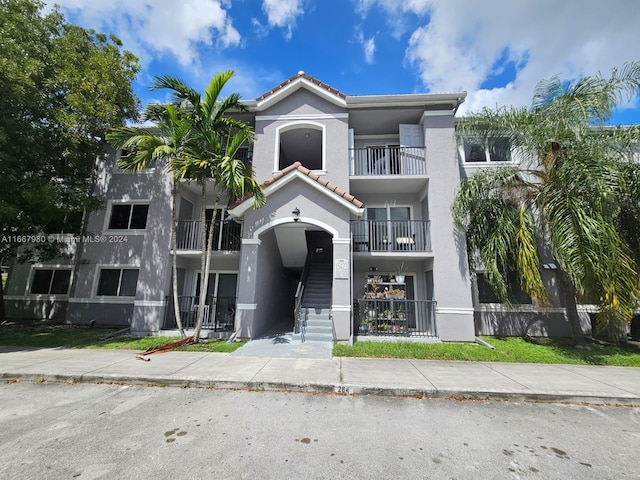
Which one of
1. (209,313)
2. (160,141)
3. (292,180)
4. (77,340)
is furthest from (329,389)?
(77,340)

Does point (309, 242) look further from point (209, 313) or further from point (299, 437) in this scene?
point (299, 437)

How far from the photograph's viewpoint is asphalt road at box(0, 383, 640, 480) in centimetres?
312

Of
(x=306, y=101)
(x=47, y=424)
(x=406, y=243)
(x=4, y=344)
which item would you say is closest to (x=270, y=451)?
(x=47, y=424)

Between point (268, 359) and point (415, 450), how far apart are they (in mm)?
4653

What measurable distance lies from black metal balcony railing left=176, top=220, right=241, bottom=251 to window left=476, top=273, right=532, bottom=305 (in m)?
10.1

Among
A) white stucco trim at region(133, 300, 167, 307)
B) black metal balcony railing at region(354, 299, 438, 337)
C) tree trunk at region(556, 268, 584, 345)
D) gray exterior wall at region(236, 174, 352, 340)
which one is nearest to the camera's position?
tree trunk at region(556, 268, 584, 345)

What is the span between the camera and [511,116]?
9.26 metres

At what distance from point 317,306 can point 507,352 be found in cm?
637

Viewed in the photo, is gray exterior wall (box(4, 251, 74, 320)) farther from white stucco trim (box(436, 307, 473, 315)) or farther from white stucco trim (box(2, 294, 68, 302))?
white stucco trim (box(436, 307, 473, 315))

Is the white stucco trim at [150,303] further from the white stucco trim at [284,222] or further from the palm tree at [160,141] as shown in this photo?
the white stucco trim at [284,222]

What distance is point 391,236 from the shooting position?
1149cm

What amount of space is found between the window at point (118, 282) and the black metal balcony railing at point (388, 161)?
36.5ft

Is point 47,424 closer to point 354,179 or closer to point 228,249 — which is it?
point 228,249

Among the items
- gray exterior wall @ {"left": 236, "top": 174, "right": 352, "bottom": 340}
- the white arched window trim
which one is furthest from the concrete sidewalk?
the white arched window trim
